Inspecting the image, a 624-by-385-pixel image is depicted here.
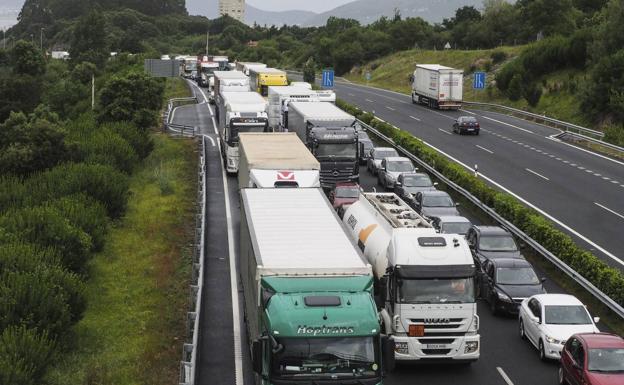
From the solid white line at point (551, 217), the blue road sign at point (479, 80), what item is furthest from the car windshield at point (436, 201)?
the blue road sign at point (479, 80)

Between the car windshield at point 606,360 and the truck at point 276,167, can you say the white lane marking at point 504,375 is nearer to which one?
the car windshield at point 606,360

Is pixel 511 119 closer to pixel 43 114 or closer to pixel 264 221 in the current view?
pixel 43 114

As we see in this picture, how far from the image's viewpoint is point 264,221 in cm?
2088

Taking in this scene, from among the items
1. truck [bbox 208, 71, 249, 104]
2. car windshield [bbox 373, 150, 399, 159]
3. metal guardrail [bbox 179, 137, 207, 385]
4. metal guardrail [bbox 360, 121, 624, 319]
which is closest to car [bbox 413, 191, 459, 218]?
metal guardrail [bbox 360, 121, 624, 319]

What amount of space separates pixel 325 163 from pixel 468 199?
6.86 meters

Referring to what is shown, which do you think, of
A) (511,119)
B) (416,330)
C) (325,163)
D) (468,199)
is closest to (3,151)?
(325,163)

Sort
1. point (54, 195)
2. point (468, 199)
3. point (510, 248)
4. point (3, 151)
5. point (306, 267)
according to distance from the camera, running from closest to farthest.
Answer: point (306, 267) < point (510, 248) < point (54, 195) < point (468, 199) < point (3, 151)

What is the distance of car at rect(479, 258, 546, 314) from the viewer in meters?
24.8

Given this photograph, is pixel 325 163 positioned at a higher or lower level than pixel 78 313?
higher

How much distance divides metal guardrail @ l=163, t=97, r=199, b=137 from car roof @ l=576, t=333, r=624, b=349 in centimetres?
4475

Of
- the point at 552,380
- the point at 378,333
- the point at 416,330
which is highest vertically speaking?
the point at 378,333

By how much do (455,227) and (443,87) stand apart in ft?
155

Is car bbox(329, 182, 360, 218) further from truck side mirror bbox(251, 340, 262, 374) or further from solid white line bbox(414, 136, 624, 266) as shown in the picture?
truck side mirror bbox(251, 340, 262, 374)

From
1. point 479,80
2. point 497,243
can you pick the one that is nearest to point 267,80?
point 479,80
